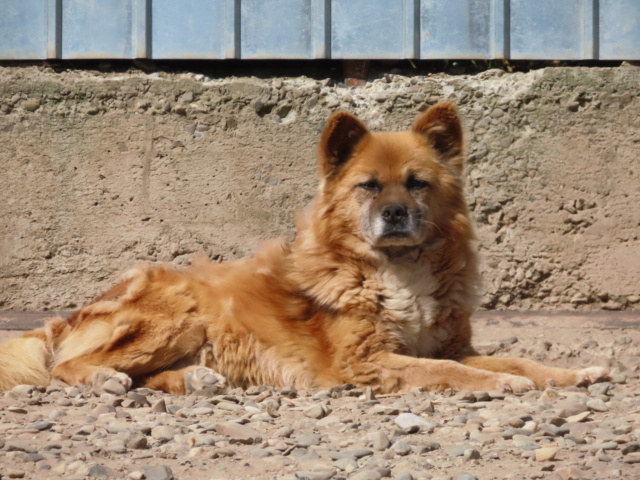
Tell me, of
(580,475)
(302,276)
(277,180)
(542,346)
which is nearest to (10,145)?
(277,180)

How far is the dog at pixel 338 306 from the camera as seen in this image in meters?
4.69

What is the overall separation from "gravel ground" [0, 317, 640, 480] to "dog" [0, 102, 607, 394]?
21 centimetres

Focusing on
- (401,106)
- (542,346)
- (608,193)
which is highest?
(401,106)

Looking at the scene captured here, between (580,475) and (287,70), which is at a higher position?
(287,70)

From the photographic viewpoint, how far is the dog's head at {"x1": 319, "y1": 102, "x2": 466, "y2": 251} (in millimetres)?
4828

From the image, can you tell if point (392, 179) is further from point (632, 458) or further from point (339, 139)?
point (632, 458)

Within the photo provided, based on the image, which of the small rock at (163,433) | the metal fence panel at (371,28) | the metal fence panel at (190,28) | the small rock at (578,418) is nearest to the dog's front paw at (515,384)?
the small rock at (578,418)

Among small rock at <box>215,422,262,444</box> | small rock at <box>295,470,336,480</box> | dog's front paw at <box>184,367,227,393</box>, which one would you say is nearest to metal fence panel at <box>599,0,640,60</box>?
dog's front paw at <box>184,367,227,393</box>

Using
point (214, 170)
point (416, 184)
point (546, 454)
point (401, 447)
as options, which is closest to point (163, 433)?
point (401, 447)

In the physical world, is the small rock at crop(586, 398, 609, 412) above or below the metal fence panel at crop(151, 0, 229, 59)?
below

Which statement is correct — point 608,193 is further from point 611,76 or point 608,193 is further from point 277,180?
point 277,180

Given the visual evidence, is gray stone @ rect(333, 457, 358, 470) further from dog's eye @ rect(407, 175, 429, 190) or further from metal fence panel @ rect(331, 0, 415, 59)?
metal fence panel @ rect(331, 0, 415, 59)

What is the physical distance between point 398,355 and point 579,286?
1734 mm

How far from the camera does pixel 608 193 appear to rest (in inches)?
230
